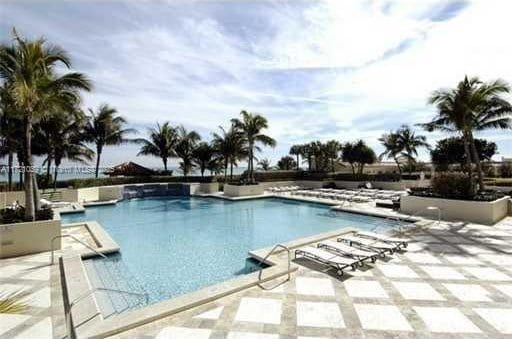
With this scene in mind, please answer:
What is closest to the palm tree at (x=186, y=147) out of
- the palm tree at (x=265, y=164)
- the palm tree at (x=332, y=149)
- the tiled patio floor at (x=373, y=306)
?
the palm tree at (x=332, y=149)

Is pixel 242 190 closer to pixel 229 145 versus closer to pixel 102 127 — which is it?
pixel 229 145

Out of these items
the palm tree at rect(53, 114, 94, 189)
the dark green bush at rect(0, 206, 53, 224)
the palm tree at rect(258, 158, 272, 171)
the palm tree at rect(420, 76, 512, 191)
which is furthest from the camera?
the palm tree at rect(258, 158, 272, 171)

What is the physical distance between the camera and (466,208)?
10.6 m

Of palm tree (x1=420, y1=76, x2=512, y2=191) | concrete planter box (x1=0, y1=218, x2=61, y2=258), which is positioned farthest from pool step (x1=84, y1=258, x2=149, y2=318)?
palm tree (x1=420, y1=76, x2=512, y2=191)

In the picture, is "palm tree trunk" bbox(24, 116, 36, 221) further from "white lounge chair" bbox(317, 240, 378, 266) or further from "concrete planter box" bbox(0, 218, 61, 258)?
"white lounge chair" bbox(317, 240, 378, 266)

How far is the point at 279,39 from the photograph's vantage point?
945cm

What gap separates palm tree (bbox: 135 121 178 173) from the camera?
23.6m

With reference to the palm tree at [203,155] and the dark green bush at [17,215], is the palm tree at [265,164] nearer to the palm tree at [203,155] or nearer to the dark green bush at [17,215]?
the palm tree at [203,155]

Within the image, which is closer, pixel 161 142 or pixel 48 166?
pixel 48 166

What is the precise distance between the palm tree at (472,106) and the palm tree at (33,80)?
13828 millimetres

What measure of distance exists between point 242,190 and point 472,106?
1286cm

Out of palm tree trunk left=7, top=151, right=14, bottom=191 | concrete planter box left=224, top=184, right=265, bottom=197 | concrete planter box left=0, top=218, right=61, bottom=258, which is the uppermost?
palm tree trunk left=7, top=151, right=14, bottom=191

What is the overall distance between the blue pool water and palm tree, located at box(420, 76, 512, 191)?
551 centimetres

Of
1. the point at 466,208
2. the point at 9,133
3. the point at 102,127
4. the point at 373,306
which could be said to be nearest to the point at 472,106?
the point at 466,208
